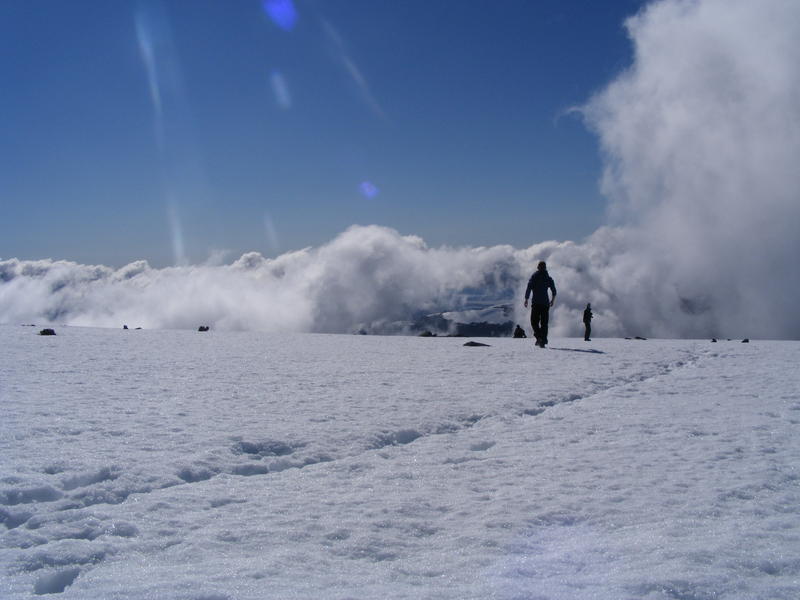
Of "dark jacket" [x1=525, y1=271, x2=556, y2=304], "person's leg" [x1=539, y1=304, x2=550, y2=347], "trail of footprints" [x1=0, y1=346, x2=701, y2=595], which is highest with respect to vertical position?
"dark jacket" [x1=525, y1=271, x2=556, y2=304]

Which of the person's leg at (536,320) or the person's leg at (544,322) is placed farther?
the person's leg at (536,320)

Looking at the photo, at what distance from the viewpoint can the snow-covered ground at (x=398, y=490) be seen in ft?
11.7

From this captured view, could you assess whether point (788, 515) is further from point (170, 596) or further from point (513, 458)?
point (170, 596)

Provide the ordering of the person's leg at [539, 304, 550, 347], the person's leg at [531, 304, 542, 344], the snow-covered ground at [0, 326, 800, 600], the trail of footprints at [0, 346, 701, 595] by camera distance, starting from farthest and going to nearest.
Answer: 1. the person's leg at [531, 304, 542, 344]
2. the person's leg at [539, 304, 550, 347]
3. the trail of footprints at [0, 346, 701, 595]
4. the snow-covered ground at [0, 326, 800, 600]

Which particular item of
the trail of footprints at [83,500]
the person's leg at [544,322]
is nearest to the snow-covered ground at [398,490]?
the trail of footprints at [83,500]

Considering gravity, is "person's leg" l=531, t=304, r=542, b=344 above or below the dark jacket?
below

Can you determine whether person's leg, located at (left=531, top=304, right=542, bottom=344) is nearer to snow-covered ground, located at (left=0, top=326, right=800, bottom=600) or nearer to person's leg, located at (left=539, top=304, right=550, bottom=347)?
person's leg, located at (left=539, top=304, right=550, bottom=347)

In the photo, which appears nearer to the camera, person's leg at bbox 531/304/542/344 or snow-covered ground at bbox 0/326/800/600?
snow-covered ground at bbox 0/326/800/600

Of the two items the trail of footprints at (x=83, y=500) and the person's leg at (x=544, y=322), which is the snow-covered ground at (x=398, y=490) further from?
the person's leg at (x=544, y=322)

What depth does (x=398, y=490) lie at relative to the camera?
5121 millimetres

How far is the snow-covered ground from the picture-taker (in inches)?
140

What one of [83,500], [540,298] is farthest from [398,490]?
[540,298]

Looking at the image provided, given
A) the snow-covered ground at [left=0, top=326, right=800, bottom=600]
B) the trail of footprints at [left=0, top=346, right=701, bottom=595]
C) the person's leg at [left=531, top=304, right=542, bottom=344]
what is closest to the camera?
the snow-covered ground at [left=0, top=326, right=800, bottom=600]

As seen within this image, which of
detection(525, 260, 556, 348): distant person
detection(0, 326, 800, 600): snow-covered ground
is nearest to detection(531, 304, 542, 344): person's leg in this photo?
detection(525, 260, 556, 348): distant person
